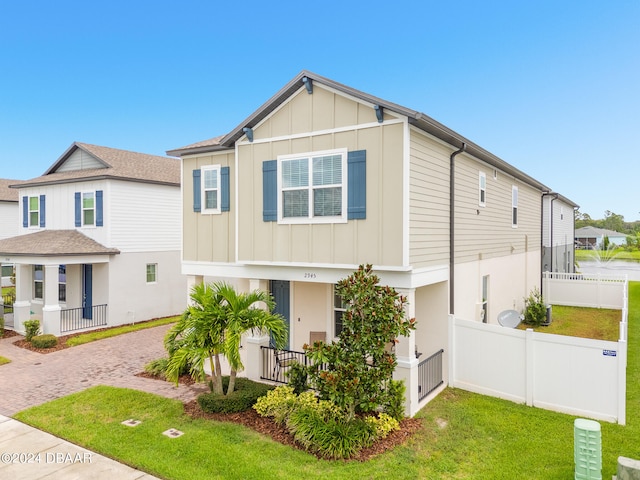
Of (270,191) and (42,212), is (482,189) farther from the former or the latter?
(42,212)

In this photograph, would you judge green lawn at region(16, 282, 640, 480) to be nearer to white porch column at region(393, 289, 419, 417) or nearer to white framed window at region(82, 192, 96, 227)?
white porch column at region(393, 289, 419, 417)

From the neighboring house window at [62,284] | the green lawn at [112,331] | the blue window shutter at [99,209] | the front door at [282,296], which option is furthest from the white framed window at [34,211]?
the front door at [282,296]

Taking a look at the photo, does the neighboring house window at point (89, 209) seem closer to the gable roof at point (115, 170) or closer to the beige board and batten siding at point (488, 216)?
the gable roof at point (115, 170)

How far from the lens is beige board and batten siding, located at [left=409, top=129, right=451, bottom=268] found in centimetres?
902

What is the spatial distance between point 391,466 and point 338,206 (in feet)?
17.5

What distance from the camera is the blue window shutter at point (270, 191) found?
1039cm

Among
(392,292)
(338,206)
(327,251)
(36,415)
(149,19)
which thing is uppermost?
(149,19)

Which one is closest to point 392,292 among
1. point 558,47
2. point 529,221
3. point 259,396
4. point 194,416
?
point 259,396

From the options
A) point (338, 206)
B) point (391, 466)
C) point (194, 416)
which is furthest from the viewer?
point (338, 206)

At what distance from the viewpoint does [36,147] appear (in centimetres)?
4922

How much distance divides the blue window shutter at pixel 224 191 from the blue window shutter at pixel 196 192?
90 centimetres

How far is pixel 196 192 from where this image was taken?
12531mm

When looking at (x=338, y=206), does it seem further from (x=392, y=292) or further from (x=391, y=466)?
(x=391, y=466)

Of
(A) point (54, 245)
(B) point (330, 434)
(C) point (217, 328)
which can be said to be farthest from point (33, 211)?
(B) point (330, 434)
